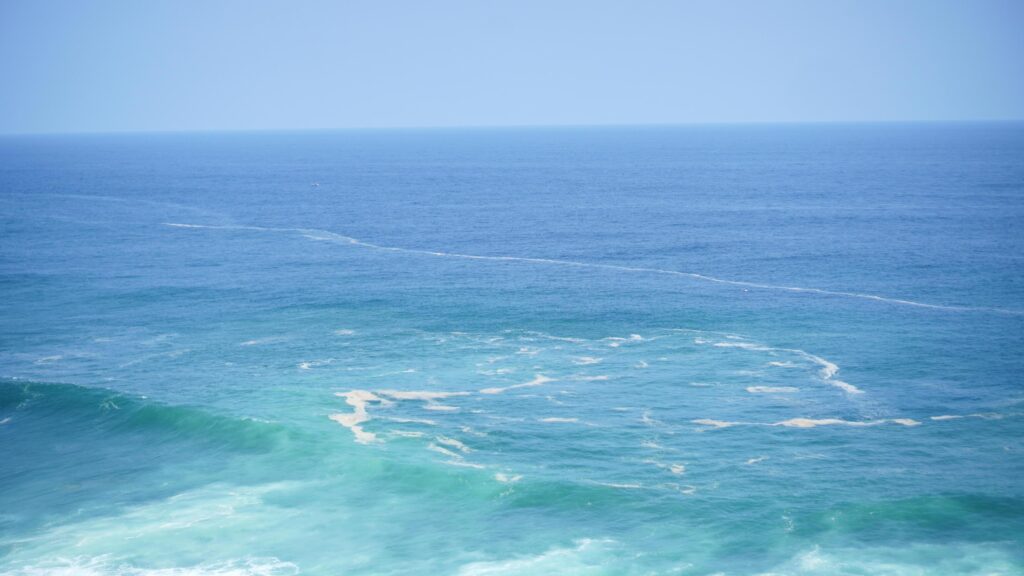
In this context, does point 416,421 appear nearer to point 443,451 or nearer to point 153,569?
point 443,451

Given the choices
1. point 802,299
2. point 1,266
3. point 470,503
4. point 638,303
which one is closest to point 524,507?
point 470,503

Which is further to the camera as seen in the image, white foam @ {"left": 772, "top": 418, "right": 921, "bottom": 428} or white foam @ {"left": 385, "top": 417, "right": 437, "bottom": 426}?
white foam @ {"left": 385, "top": 417, "right": 437, "bottom": 426}

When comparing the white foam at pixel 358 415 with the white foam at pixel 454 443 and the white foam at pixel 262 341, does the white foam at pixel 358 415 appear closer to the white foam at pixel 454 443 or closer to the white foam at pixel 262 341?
the white foam at pixel 454 443

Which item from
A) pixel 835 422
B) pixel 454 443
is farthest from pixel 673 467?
pixel 454 443

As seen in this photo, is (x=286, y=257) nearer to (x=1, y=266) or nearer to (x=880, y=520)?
(x=1, y=266)

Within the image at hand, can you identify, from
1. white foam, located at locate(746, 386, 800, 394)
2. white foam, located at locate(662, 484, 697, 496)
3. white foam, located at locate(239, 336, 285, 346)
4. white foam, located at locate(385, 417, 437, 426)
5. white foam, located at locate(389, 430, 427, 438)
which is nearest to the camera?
white foam, located at locate(662, 484, 697, 496)

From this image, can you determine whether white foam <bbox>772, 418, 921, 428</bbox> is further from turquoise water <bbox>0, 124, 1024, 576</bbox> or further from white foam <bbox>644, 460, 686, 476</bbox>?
white foam <bbox>644, 460, 686, 476</bbox>

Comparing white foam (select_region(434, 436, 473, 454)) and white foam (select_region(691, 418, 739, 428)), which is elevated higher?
white foam (select_region(691, 418, 739, 428))

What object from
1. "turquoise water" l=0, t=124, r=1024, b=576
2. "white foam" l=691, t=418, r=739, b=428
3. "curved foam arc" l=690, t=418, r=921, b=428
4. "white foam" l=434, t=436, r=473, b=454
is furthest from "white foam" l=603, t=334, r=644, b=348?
"white foam" l=434, t=436, r=473, b=454

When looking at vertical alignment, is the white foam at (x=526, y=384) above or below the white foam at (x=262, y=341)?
below

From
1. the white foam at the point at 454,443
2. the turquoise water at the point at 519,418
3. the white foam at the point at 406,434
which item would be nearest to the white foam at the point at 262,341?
the turquoise water at the point at 519,418

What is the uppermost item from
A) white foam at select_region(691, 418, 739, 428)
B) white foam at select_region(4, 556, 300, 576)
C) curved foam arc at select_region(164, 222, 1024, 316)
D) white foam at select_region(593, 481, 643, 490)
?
curved foam arc at select_region(164, 222, 1024, 316)
